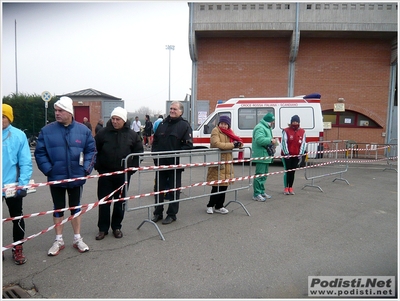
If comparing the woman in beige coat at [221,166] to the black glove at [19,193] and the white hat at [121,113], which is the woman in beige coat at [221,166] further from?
the black glove at [19,193]

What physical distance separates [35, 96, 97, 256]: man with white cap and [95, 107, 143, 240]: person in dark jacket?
1.20 feet

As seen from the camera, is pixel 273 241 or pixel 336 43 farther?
pixel 336 43

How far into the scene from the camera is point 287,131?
7082 mm

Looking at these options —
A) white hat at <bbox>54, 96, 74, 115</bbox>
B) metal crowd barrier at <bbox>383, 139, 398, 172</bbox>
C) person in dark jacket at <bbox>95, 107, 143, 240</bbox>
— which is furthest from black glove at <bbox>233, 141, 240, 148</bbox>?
metal crowd barrier at <bbox>383, 139, 398, 172</bbox>

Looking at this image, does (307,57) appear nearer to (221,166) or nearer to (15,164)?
(221,166)

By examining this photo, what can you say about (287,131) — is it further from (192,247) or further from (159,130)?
(192,247)

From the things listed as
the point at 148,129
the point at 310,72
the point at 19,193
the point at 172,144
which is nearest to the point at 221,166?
the point at 172,144

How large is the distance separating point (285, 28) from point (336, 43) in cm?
309

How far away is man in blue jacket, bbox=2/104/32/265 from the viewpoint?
349 centimetres

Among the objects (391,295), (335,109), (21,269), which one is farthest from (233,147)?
(335,109)

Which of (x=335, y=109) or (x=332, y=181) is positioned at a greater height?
(x=335, y=109)

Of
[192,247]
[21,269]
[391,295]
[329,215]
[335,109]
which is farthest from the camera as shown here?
[335,109]

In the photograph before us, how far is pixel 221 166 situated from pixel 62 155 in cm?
265

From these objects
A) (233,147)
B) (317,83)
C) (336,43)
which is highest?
(336,43)
